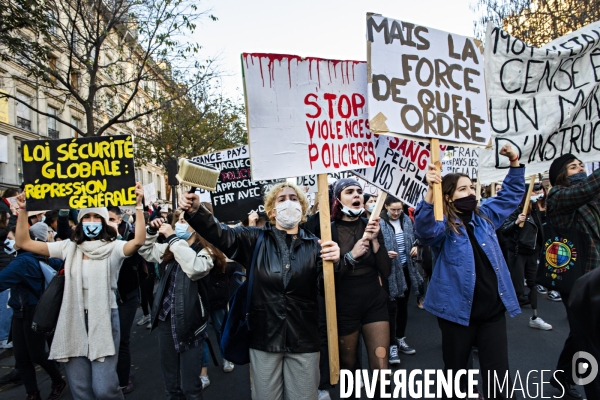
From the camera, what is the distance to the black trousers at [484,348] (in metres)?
3.04

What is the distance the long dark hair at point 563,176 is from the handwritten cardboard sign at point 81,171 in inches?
145

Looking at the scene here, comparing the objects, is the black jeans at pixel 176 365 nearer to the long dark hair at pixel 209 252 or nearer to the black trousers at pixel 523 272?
the long dark hair at pixel 209 252

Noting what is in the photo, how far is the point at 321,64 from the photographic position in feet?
11.0

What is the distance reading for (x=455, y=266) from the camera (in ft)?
10.4

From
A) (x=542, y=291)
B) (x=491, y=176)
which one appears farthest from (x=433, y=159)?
(x=542, y=291)

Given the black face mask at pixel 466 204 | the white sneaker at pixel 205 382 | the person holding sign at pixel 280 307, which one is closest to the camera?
the person holding sign at pixel 280 307

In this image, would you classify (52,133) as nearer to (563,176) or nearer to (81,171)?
(81,171)

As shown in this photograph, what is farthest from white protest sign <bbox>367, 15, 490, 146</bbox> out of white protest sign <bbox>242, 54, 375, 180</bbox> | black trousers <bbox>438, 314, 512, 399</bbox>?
black trousers <bbox>438, 314, 512, 399</bbox>

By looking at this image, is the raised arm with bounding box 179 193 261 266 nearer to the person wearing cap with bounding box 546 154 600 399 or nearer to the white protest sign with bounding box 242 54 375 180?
the white protest sign with bounding box 242 54 375 180

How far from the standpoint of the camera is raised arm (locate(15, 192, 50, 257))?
3717mm

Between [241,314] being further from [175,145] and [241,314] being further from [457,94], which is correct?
[175,145]

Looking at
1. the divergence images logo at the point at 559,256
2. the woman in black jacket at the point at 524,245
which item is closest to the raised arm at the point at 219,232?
the divergence images logo at the point at 559,256

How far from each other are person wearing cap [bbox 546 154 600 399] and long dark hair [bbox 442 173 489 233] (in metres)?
0.76

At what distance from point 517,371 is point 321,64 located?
3.68 meters
